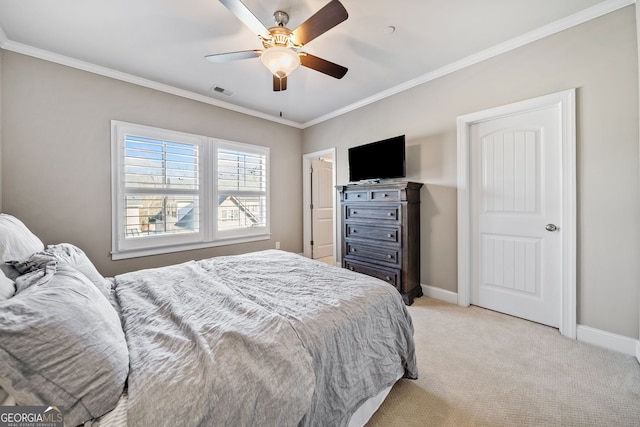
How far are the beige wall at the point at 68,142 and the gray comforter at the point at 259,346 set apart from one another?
1611 millimetres

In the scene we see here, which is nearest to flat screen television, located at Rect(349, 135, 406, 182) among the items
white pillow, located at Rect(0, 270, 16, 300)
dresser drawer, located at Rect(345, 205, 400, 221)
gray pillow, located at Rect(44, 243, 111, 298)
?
dresser drawer, located at Rect(345, 205, 400, 221)

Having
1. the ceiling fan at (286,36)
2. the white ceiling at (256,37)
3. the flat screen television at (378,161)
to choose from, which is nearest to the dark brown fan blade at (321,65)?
the ceiling fan at (286,36)

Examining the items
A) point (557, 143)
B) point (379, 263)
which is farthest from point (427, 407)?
point (557, 143)

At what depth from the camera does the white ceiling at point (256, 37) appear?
6.35ft

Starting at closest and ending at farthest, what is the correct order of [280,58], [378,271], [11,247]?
[11,247] < [280,58] < [378,271]

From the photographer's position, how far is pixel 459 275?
279cm

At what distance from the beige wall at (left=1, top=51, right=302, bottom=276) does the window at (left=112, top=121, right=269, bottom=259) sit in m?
0.13

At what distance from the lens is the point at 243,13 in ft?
5.29

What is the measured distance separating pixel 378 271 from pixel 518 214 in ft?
5.26

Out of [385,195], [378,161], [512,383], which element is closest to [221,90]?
[378,161]

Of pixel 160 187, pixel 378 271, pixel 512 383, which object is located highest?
pixel 160 187

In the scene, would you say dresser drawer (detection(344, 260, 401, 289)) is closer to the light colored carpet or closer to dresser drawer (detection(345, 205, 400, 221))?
dresser drawer (detection(345, 205, 400, 221))

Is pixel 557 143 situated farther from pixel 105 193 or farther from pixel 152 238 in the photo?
pixel 105 193

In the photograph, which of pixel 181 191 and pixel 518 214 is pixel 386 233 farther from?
pixel 181 191
